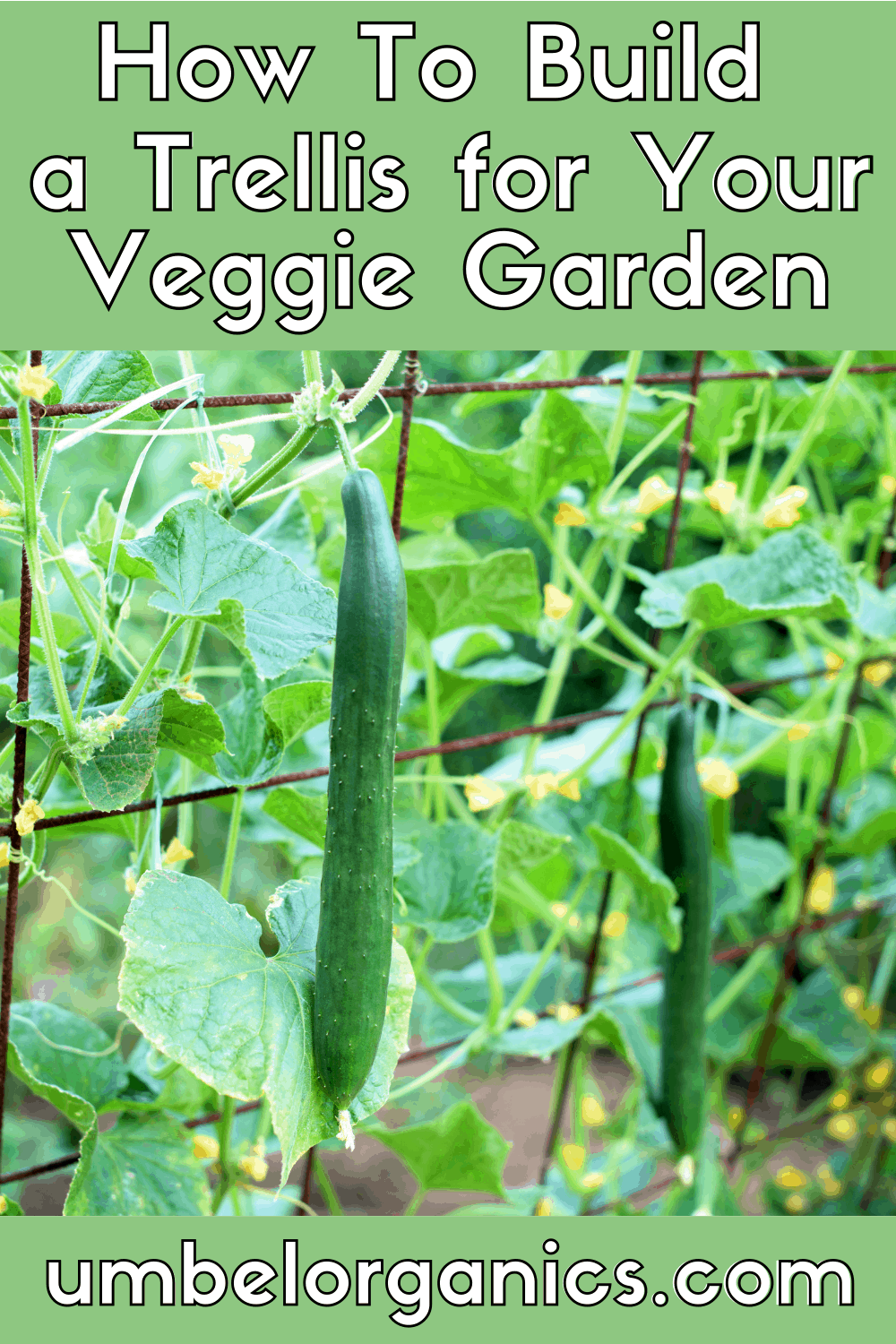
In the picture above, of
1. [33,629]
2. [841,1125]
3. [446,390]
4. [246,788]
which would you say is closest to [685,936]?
[246,788]

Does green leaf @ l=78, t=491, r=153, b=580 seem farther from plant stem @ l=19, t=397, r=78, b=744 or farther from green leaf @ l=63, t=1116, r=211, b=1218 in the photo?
green leaf @ l=63, t=1116, r=211, b=1218

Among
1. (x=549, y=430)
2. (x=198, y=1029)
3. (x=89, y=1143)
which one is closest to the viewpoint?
(x=198, y=1029)

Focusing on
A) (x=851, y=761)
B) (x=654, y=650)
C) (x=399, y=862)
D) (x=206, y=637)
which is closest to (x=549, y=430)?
(x=654, y=650)

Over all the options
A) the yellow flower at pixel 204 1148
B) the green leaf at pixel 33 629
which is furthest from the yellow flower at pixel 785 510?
the yellow flower at pixel 204 1148

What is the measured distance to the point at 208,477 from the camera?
80cm

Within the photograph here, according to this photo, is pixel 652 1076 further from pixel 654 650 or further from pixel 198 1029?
pixel 198 1029

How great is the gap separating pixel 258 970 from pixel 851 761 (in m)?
1.26

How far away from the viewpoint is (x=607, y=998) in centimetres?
149

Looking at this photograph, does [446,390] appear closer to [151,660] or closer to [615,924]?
[151,660]

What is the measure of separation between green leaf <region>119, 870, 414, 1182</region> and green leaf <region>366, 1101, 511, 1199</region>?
0.44 meters

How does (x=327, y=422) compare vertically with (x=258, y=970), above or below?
above

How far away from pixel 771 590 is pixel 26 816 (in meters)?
0.69

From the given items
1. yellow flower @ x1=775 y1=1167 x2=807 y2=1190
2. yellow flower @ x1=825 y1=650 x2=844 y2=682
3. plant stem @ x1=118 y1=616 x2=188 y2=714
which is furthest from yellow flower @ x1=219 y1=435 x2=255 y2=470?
yellow flower @ x1=775 y1=1167 x2=807 y2=1190

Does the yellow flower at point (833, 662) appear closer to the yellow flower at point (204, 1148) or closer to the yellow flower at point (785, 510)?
the yellow flower at point (785, 510)
